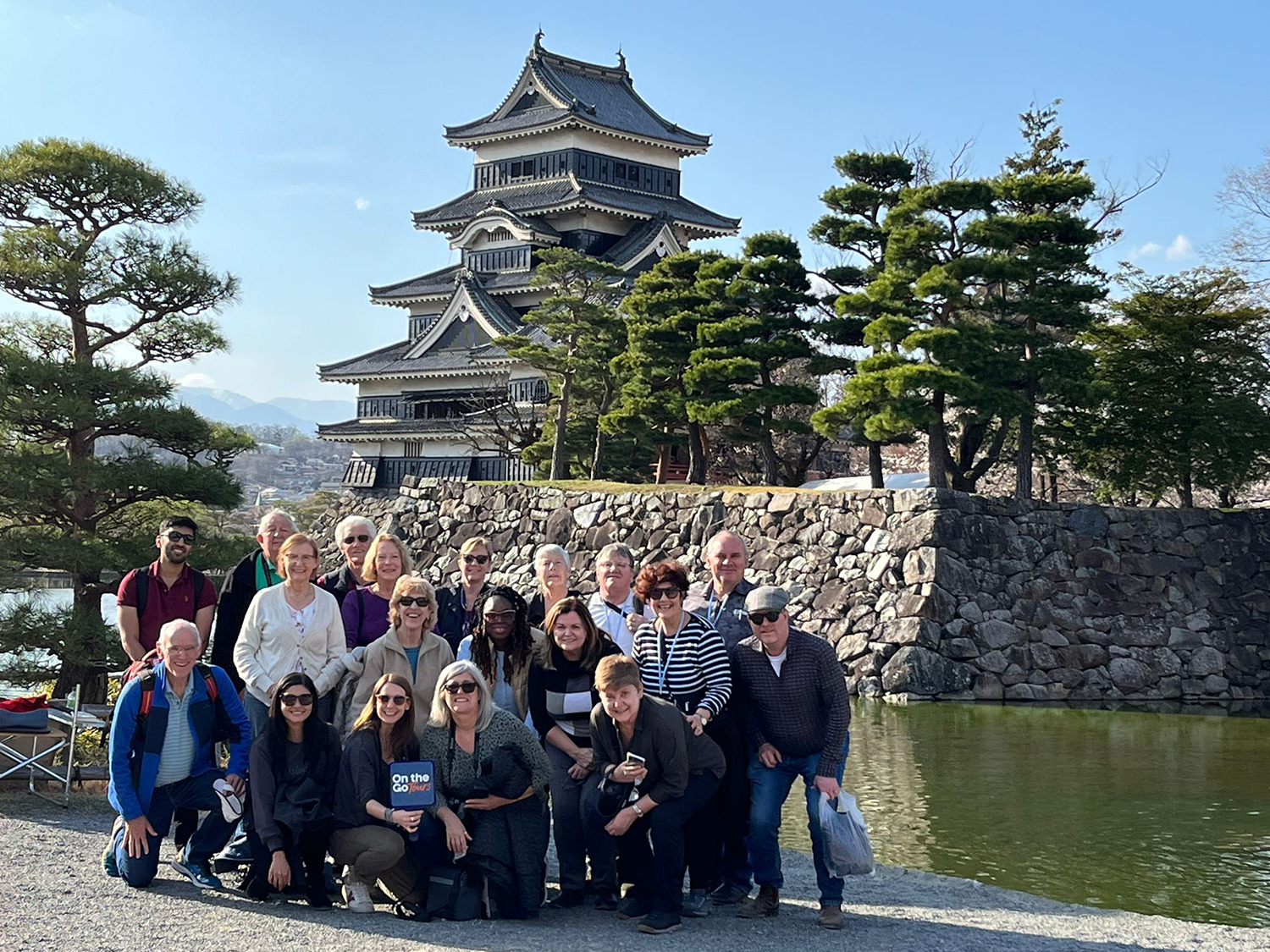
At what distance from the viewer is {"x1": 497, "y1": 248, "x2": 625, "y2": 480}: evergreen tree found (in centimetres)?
2102

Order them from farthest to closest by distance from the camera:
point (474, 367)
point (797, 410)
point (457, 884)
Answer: point (474, 367), point (797, 410), point (457, 884)

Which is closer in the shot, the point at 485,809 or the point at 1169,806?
the point at 485,809

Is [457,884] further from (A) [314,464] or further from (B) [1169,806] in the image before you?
(A) [314,464]

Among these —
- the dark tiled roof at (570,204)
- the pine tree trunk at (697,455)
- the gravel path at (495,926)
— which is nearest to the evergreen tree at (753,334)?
the pine tree trunk at (697,455)

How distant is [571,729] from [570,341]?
665 inches

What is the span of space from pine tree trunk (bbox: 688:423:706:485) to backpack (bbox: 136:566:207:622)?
13.2 meters

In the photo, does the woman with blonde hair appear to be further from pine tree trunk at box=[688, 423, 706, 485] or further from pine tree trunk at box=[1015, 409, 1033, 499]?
pine tree trunk at box=[688, 423, 706, 485]

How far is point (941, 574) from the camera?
14180mm

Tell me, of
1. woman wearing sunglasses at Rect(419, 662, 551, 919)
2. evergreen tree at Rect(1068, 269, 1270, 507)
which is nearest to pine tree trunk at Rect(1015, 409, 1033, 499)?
evergreen tree at Rect(1068, 269, 1270, 507)

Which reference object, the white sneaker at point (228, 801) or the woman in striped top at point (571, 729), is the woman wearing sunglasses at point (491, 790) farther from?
the white sneaker at point (228, 801)

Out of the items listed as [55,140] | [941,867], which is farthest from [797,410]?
[941,867]

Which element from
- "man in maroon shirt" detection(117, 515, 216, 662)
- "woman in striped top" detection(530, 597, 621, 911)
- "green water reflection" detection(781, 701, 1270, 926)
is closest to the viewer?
"woman in striped top" detection(530, 597, 621, 911)

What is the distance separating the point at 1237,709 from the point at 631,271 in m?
15.5

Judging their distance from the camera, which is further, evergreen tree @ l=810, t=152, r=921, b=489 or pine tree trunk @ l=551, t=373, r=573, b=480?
pine tree trunk @ l=551, t=373, r=573, b=480
